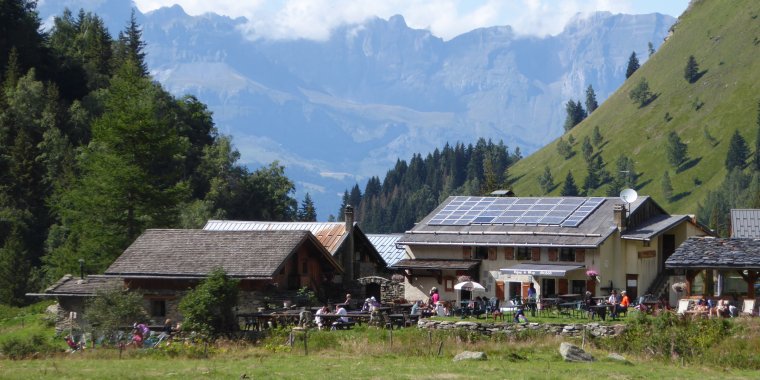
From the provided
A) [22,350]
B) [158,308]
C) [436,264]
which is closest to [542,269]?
[436,264]

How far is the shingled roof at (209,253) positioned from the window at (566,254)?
1342 cm

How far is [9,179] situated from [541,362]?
70.2 m

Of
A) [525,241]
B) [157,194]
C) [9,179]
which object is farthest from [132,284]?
[9,179]

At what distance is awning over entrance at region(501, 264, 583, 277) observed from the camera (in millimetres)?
60094

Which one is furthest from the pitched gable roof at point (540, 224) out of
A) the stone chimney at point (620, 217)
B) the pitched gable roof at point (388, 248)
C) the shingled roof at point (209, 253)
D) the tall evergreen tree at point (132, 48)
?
the tall evergreen tree at point (132, 48)

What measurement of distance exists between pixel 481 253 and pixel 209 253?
57.9 feet

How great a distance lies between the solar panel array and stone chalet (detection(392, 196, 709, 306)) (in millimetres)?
59

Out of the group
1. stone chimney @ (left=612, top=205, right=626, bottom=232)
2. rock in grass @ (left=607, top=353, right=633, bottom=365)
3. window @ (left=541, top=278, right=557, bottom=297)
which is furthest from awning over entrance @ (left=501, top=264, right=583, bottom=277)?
rock in grass @ (left=607, top=353, right=633, bottom=365)

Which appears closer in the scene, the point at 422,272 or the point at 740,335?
the point at 740,335

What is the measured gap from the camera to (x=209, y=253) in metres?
55.4

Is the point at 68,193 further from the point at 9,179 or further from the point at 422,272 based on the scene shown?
the point at 9,179

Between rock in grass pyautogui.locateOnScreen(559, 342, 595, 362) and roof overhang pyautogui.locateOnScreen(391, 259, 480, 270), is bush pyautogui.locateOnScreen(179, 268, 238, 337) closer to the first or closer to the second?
rock in grass pyautogui.locateOnScreen(559, 342, 595, 362)

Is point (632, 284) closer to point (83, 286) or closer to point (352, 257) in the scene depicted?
point (352, 257)

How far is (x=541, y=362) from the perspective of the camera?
1374 inches
